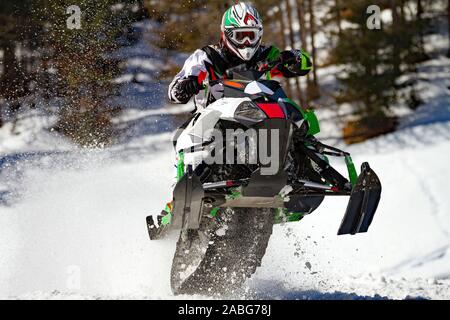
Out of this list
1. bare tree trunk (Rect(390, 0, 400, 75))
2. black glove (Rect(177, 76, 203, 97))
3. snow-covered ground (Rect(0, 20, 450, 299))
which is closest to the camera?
black glove (Rect(177, 76, 203, 97))

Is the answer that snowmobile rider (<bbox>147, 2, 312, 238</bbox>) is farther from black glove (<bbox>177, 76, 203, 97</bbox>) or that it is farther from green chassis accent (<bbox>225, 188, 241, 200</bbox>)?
green chassis accent (<bbox>225, 188, 241, 200</bbox>)

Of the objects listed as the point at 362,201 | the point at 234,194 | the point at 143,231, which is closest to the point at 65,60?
the point at 143,231

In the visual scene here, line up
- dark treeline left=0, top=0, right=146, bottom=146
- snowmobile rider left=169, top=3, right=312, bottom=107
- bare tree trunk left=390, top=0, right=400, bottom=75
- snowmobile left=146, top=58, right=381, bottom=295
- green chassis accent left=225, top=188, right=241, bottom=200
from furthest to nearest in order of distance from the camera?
1. bare tree trunk left=390, top=0, right=400, bottom=75
2. dark treeline left=0, top=0, right=146, bottom=146
3. snowmobile rider left=169, top=3, right=312, bottom=107
4. green chassis accent left=225, top=188, right=241, bottom=200
5. snowmobile left=146, top=58, right=381, bottom=295

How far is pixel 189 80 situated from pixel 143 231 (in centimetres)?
286

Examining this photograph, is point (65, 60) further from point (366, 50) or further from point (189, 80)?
point (366, 50)

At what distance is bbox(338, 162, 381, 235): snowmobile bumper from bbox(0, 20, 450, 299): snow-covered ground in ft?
1.81

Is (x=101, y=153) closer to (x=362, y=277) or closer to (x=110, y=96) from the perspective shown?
(x=110, y=96)

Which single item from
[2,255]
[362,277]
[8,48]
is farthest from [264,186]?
[8,48]

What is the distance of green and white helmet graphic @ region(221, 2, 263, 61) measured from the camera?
256 inches

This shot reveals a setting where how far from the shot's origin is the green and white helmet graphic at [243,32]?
651 cm

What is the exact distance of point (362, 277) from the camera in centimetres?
850

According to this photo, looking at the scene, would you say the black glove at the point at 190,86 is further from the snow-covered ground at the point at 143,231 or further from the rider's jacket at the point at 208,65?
the snow-covered ground at the point at 143,231

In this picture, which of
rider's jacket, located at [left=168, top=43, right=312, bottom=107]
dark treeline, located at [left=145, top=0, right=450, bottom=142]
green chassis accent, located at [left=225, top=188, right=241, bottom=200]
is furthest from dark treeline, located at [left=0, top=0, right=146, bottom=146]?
green chassis accent, located at [left=225, top=188, right=241, bottom=200]

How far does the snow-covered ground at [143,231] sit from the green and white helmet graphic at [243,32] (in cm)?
183
